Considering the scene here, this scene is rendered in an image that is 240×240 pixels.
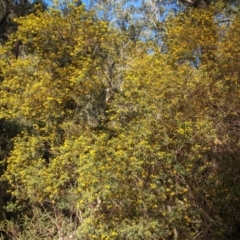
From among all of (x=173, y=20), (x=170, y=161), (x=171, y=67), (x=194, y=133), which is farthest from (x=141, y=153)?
(x=173, y=20)

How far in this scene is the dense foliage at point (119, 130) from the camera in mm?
6676

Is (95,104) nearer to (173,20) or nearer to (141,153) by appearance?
(173,20)

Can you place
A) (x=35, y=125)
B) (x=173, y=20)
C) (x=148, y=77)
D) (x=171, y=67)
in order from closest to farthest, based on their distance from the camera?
(x=148, y=77)
(x=171, y=67)
(x=35, y=125)
(x=173, y=20)

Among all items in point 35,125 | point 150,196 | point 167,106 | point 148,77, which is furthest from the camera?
point 35,125

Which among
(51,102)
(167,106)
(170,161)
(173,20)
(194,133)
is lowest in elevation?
(170,161)

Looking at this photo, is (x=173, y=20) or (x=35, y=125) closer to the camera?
(x=35, y=125)

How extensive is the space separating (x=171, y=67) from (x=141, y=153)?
9.36 ft

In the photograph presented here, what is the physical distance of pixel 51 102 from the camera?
9.85 metres

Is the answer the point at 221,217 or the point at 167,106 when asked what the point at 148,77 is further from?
the point at 221,217

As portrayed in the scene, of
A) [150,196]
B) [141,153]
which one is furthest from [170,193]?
[141,153]

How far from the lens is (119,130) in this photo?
771 cm

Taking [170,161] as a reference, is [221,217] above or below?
below

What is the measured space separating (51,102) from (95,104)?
118 cm

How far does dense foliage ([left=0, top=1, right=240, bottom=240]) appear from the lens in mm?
6676
